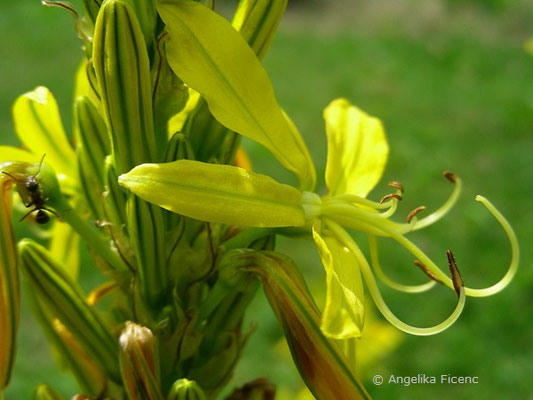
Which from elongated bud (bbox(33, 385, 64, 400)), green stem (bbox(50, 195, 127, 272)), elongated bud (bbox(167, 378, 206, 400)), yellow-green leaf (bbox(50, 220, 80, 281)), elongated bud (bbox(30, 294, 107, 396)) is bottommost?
elongated bud (bbox(33, 385, 64, 400))

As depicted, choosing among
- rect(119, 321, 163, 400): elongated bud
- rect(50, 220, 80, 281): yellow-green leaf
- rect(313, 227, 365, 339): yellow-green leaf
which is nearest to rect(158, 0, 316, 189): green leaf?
rect(313, 227, 365, 339): yellow-green leaf

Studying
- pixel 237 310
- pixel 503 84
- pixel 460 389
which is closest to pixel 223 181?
pixel 237 310

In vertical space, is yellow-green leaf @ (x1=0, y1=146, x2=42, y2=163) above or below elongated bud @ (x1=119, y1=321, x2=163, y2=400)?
above

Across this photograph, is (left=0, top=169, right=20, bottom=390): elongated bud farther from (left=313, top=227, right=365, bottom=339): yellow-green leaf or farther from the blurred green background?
the blurred green background

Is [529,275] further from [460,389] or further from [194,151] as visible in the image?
[194,151]

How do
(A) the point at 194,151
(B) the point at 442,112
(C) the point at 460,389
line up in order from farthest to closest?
(B) the point at 442,112
(C) the point at 460,389
(A) the point at 194,151

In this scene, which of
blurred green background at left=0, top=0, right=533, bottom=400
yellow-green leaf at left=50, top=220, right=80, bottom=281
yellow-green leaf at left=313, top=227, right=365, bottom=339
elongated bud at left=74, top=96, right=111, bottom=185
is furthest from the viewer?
blurred green background at left=0, top=0, right=533, bottom=400
